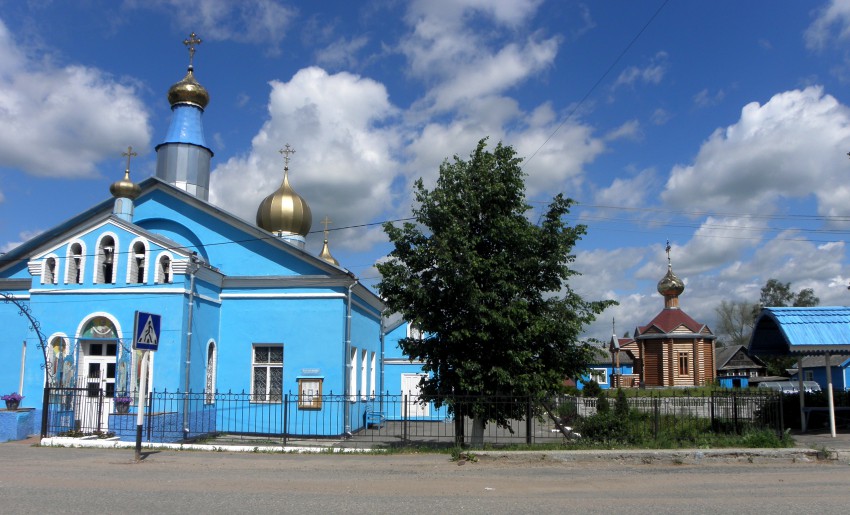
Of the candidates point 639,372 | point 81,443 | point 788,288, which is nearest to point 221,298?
point 81,443

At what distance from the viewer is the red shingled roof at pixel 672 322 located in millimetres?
52156

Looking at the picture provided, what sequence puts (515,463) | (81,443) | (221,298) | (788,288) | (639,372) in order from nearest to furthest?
1. (515,463)
2. (81,443)
3. (221,298)
4. (639,372)
5. (788,288)

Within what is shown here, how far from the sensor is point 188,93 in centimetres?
2331

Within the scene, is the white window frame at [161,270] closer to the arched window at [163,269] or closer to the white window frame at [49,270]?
the arched window at [163,269]

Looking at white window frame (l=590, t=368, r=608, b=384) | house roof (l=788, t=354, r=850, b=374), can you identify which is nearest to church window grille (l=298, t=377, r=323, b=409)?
white window frame (l=590, t=368, r=608, b=384)

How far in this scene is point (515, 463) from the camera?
37.3ft

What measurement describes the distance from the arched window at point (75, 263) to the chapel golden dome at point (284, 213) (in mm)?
7977

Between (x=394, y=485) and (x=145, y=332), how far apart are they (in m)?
5.41

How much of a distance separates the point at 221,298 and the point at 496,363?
8846 mm

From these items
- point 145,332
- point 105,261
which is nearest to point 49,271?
point 105,261

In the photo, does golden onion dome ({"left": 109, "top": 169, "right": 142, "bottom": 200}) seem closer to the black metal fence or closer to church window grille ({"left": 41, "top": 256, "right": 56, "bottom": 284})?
church window grille ({"left": 41, "top": 256, "right": 56, "bottom": 284})

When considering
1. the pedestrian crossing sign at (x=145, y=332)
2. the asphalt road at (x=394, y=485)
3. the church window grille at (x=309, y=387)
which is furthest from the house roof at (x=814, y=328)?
the pedestrian crossing sign at (x=145, y=332)

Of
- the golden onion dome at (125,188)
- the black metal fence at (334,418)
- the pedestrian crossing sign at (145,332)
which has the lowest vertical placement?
the black metal fence at (334,418)

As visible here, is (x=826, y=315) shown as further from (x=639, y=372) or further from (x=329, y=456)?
(x=639, y=372)
